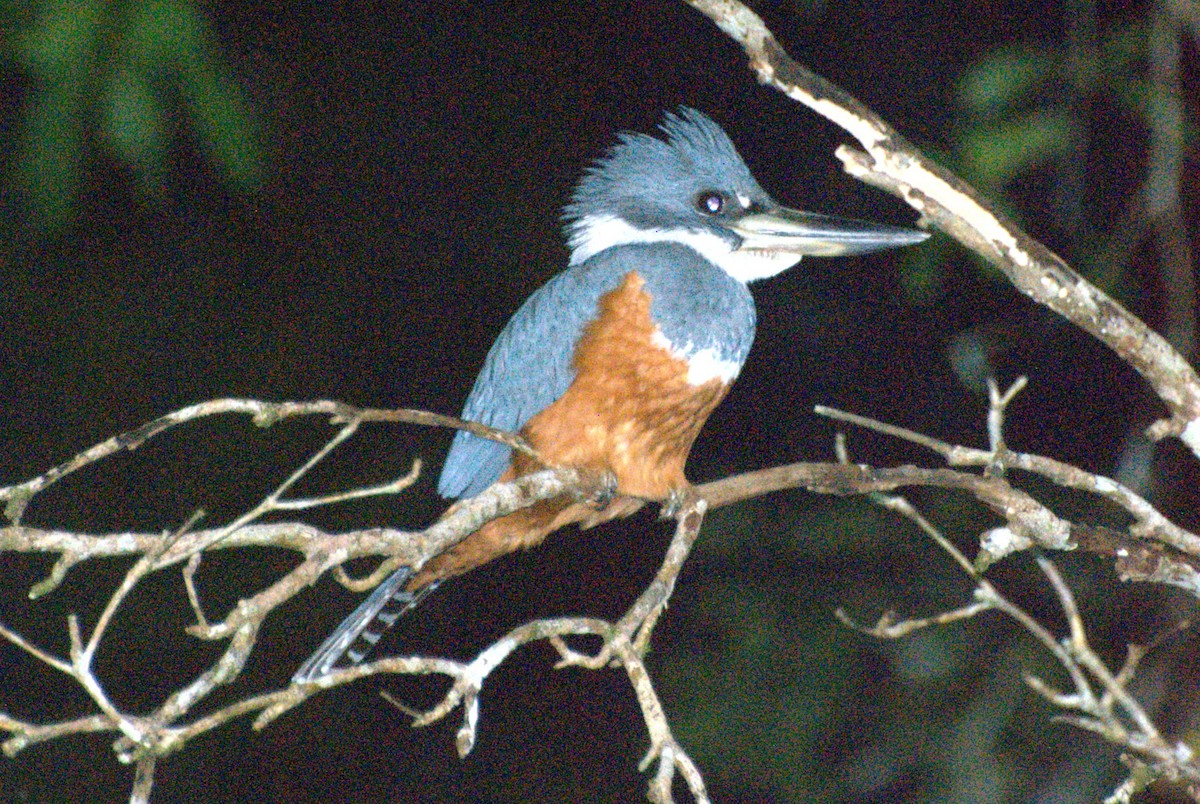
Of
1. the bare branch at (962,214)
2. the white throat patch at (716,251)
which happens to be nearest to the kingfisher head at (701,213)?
the white throat patch at (716,251)

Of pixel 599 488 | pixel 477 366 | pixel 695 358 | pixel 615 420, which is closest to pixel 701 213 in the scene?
pixel 695 358

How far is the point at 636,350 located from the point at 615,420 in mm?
113

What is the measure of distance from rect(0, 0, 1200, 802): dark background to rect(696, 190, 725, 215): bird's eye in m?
0.78

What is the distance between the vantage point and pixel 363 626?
2.11 metres

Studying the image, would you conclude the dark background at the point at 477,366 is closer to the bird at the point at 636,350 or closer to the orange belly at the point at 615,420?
the bird at the point at 636,350

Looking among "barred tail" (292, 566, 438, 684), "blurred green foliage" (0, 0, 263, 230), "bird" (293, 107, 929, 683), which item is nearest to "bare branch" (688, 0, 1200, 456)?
"bird" (293, 107, 929, 683)

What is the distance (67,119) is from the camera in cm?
266

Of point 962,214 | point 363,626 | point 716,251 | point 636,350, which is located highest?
point 962,214

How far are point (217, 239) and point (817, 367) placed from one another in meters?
1.62

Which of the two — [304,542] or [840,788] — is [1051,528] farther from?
[840,788]

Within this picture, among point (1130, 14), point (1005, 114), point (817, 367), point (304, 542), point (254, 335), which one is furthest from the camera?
point (254, 335)

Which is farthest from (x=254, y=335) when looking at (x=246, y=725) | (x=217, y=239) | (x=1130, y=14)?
(x=1130, y=14)

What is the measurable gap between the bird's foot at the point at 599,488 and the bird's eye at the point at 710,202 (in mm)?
546

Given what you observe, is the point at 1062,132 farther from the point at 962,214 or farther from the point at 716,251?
the point at 962,214
